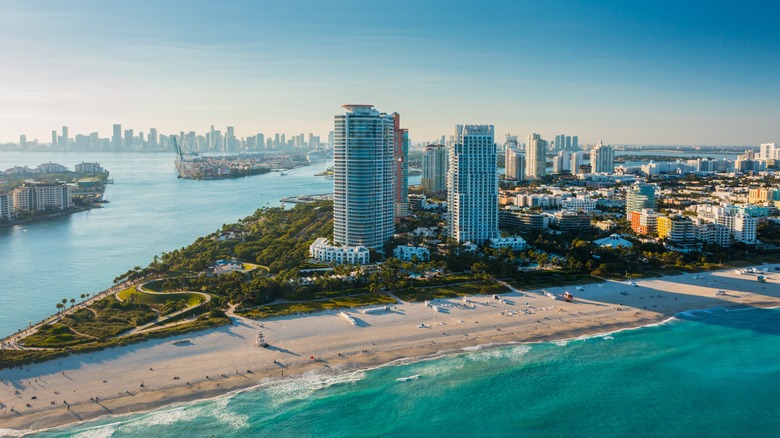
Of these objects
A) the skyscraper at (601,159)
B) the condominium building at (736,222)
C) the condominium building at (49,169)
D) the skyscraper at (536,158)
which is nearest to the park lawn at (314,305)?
the condominium building at (736,222)

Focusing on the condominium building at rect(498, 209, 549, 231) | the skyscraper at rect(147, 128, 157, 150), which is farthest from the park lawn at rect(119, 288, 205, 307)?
the skyscraper at rect(147, 128, 157, 150)

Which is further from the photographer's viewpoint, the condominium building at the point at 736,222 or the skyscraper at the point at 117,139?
the skyscraper at the point at 117,139

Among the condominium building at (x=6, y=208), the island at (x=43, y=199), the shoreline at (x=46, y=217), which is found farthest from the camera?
the island at (x=43, y=199)

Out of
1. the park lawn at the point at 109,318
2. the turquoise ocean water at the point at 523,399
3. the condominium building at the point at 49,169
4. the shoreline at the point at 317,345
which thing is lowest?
the turquoise ocean water at the point at 523,399

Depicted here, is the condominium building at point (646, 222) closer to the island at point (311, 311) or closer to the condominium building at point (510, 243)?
the island at point (311, 311)

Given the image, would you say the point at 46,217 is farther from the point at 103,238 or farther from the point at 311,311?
the point at 311,311

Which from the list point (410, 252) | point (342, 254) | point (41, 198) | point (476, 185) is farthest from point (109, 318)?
point (41, 198)
